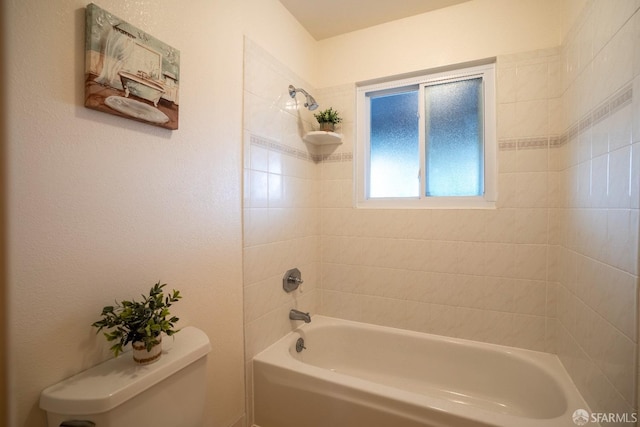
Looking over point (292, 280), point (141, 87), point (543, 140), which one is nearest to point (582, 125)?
point (543, 140)

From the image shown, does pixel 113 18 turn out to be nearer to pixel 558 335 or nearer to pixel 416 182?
pixel 416 182

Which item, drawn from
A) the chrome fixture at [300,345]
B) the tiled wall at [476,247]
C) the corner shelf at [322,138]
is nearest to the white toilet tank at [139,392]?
the chrome fixture at [300,345]

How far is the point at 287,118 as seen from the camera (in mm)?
1929

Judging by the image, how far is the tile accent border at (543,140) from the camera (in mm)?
1058

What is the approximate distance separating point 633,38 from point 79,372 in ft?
6.93

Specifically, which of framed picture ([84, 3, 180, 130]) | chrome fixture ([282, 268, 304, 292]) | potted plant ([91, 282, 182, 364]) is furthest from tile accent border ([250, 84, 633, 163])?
potted plant ([91, 282, 182, 364])

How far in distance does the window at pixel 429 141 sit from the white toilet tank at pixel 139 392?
5.05 feet

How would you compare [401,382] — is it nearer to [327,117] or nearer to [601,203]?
[601,203]

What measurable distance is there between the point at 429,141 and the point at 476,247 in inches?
31.4

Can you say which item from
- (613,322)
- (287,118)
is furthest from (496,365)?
(287,118)

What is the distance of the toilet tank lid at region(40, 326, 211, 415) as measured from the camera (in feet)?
2.55

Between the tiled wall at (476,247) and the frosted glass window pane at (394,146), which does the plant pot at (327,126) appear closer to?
the tiled wall at (476,247)

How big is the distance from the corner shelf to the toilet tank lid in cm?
150

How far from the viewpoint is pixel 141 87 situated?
1.03 metres
